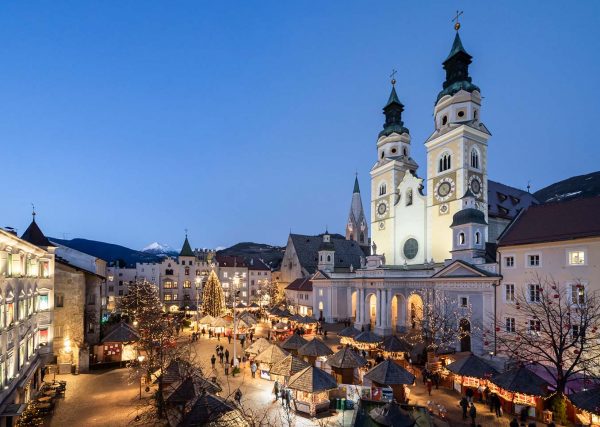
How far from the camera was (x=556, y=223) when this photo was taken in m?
27.5

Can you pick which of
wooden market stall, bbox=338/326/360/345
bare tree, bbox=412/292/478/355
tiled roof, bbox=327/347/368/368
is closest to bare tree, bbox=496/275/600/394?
bare tree, bbox=412/292/478/355

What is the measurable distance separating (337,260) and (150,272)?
3794 cm

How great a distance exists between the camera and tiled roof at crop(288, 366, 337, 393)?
63.4 feet

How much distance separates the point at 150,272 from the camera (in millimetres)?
72250

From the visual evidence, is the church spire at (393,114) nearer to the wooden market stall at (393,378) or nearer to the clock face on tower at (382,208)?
the clock face on tower at (382,208)

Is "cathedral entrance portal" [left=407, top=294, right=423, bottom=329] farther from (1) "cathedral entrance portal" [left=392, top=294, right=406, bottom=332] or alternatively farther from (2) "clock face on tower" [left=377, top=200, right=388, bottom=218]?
(2) "clock face on tower" [left=377, top=200, right=388, bottom=218]

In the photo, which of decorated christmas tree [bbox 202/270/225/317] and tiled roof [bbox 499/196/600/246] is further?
decorated christmas tree [bbox 202/270/225/317]

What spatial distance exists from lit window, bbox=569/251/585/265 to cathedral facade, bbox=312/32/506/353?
612cm

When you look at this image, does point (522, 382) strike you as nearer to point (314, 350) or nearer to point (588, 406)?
point (588, 406)

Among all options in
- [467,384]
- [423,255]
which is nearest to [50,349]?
[467,384]

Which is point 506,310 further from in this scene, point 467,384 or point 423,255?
point 423,255

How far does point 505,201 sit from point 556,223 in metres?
20.8

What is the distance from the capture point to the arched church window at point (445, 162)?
44247 mm

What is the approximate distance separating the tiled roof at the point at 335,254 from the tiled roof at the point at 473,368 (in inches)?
2029
